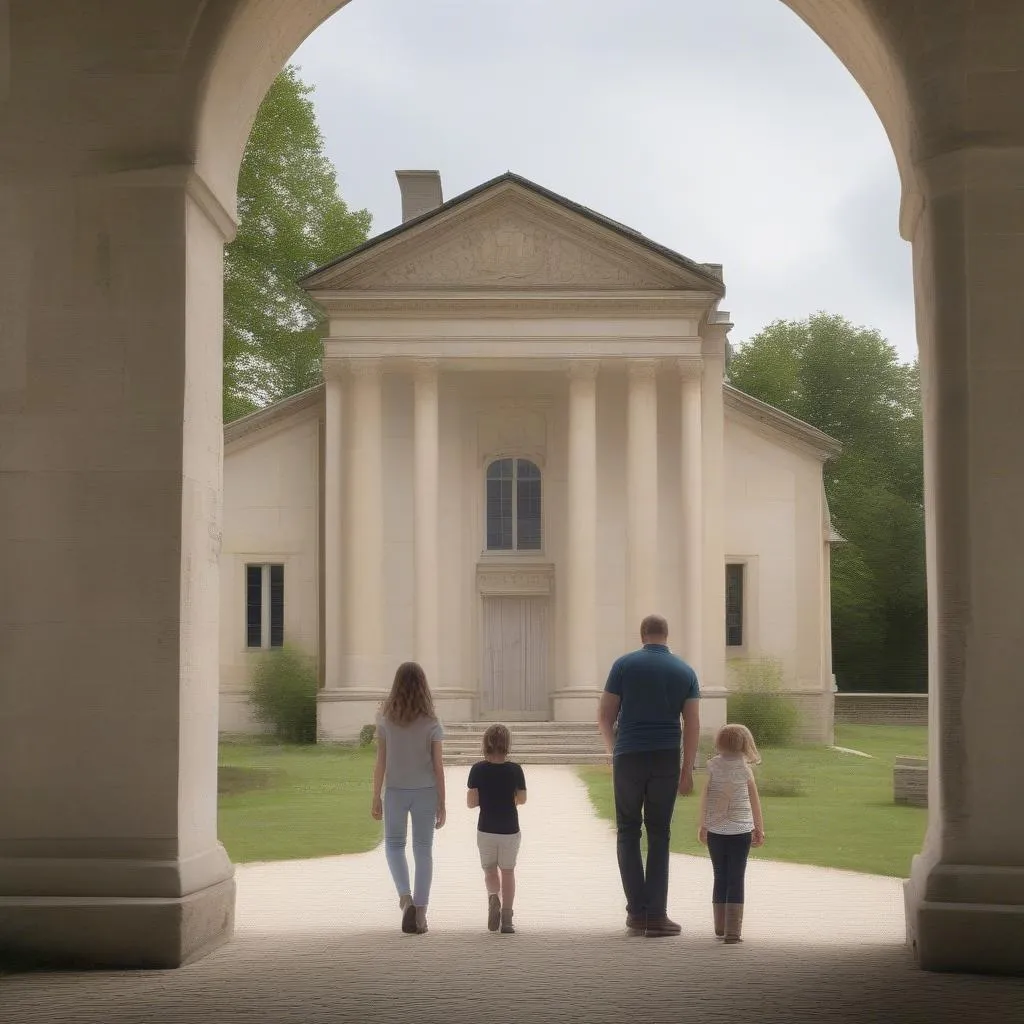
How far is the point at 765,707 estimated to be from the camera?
1387 inches

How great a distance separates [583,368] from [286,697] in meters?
9.97

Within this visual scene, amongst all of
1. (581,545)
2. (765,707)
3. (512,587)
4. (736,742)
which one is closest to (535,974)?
(736,742)

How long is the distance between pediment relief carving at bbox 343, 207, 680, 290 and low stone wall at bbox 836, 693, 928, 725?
1836cm

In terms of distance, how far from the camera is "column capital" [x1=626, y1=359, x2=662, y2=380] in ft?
114

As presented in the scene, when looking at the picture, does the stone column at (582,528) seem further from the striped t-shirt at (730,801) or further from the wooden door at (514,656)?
the striped t-shirt at (730,801)

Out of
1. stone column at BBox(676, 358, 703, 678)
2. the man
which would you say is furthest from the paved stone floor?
stone column at BBox(676, 358, 703, 678)

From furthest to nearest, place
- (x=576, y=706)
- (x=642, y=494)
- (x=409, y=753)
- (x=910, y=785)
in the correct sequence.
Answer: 1. (x=642, y=494)
2. (x=576, y=706)
3. (x=910, y=785)
4. (x=409, y=753)

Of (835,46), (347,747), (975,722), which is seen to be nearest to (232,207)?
(835,46)

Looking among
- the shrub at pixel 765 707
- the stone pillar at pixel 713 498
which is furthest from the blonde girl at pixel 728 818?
the stone pillar at pixel 713 498

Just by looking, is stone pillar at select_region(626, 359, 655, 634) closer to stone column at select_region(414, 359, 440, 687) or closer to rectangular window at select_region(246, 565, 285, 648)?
stone column at select_region(414, 359, 440, 687)

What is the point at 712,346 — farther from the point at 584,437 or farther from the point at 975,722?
the point at 975,722

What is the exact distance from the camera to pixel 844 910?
38.0ft

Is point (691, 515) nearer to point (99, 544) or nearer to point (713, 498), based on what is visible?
point (713, 498)

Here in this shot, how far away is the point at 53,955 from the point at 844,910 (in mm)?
6029
